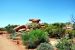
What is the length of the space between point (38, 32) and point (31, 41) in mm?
1810

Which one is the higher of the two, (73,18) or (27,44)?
(73,18)

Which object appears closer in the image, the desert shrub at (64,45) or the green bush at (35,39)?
the desert shrub at (64,45)

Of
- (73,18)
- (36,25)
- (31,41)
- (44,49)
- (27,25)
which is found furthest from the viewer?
(27,25)

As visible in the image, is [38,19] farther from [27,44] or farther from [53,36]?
[27,44]

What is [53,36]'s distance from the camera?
3394 centimetres

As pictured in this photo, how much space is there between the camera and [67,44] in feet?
62.1

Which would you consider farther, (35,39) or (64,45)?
(35,39)

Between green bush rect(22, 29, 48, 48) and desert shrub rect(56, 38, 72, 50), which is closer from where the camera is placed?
desert shrub rect(56, 38, 72, 50)

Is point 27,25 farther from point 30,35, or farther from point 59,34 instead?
→ point 30,35

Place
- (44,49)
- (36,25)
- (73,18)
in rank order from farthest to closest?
(36,25), (73,18), (44,49)

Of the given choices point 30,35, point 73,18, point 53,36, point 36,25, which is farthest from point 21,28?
point 73,18

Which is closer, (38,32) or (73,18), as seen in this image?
(73,18)

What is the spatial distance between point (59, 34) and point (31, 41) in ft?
34.8

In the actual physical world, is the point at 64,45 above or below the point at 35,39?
below
